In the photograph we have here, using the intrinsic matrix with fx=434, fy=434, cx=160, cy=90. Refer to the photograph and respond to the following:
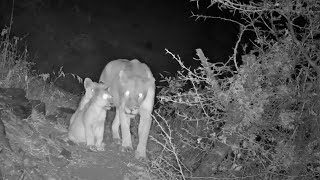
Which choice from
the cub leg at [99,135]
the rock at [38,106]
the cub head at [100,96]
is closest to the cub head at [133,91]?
the cub head at [100,96]

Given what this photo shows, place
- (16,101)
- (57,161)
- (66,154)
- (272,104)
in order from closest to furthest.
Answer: (272,104), (57,161), (66,154), (16,101)

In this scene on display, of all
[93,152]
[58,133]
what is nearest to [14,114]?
[58,133]

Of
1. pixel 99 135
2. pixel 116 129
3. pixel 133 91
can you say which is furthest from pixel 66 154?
pixel 116 129

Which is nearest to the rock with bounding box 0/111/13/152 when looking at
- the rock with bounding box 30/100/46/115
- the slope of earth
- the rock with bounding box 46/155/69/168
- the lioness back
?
the slope of earth

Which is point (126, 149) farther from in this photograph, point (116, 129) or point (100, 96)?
point (100, 96)

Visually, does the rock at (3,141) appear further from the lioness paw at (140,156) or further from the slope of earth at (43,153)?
the lioness paw at (140,156)

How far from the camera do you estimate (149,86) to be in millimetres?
8000

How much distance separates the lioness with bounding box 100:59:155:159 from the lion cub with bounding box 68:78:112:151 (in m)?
0.45

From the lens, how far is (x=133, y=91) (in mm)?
7805

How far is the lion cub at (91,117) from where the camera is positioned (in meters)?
7.41

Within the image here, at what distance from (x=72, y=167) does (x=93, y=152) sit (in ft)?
2.82

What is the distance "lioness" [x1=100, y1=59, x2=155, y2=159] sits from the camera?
7.81 metres

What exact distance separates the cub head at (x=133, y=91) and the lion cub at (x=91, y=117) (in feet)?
1.36

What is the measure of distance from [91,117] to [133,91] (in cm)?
92
